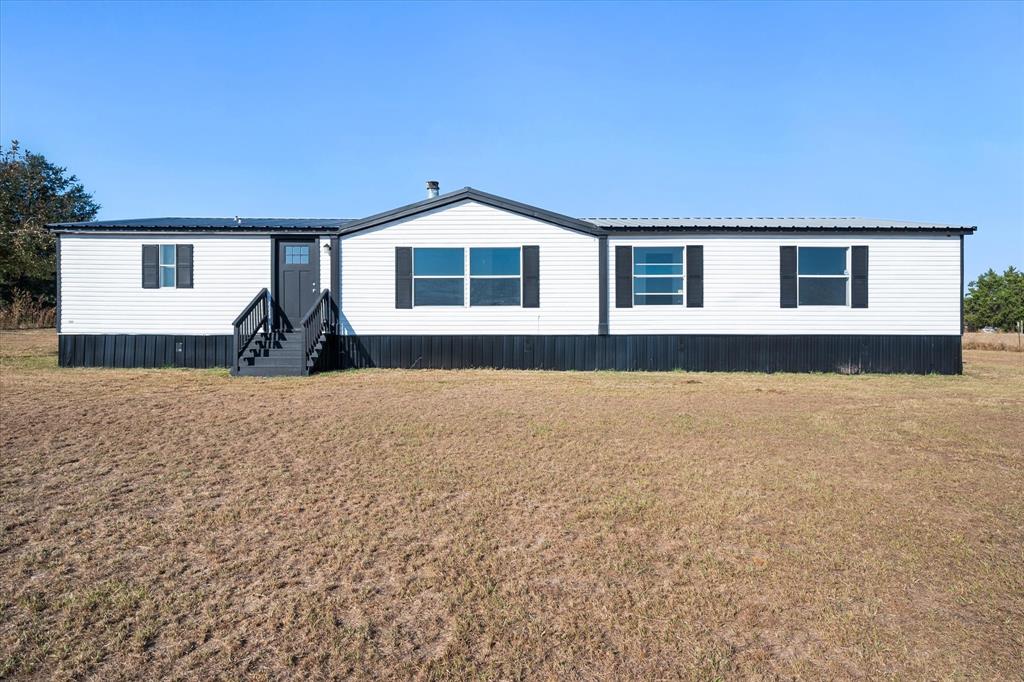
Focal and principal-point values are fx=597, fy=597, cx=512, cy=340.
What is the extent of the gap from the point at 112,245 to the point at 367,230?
625cm

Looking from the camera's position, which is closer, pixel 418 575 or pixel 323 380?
Result: pixel 418 575

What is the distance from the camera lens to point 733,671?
9.34ft

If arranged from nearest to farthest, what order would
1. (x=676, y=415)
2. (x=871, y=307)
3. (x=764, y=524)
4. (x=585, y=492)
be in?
(x=764, y=524), (x=585, y=492), (x=676, y=415), (x=871, y=307)

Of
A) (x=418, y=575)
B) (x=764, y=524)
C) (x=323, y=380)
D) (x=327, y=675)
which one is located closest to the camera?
(x=327, y=675)

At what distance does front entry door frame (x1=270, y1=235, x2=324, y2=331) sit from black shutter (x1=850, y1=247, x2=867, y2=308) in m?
12.6

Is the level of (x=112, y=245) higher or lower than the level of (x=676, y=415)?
higher

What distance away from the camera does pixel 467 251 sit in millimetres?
14227

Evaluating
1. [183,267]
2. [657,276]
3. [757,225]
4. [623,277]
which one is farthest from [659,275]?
[183,267]

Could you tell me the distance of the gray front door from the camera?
14570mm

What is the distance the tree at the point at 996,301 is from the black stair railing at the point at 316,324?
4823 cm

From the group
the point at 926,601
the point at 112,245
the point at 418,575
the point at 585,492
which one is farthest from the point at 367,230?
the point at 926,601

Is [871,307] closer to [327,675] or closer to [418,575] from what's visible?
[418,575]

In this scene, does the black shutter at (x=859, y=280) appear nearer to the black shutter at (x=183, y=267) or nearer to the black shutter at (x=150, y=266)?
the black shutter at (x=183, y=267)

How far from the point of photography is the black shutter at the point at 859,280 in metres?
14.0
